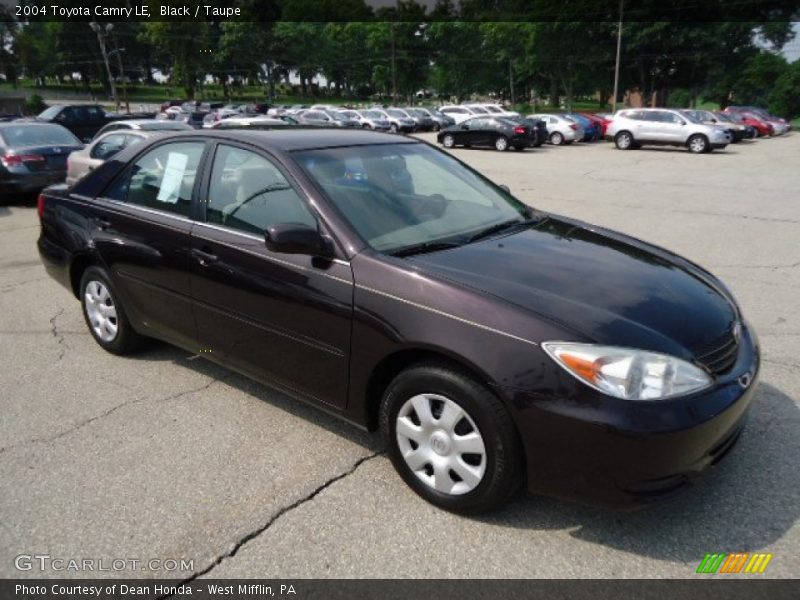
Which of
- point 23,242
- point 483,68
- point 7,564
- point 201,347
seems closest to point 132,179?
point 201,347

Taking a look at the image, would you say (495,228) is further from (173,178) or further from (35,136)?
(35,136)

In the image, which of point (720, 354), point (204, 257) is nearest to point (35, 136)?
point (204, 257)

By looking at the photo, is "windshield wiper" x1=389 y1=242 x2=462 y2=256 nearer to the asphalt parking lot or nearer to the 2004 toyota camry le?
the 2004 toyota camry le

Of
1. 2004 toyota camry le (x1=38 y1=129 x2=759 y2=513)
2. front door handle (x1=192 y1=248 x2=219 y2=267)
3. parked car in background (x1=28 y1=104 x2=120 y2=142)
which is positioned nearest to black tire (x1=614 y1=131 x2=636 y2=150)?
parked car in background (x1=28 y1=104 x2=120 y2=142)

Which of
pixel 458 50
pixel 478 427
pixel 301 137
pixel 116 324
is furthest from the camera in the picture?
pixel 458 50

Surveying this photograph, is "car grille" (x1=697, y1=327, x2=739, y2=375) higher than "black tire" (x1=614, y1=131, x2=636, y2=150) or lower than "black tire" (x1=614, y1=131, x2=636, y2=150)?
lower

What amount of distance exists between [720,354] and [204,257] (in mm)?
2635

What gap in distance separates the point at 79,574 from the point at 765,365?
4.15m

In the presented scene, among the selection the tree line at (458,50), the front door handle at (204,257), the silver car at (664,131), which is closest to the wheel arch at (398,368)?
the front door handle at (204,257)

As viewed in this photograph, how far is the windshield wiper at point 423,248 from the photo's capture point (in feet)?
9.50

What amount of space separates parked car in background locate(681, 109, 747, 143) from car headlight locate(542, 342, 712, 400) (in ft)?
85.5

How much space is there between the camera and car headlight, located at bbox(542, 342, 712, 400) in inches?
89.3

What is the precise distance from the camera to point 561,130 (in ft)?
96.5
